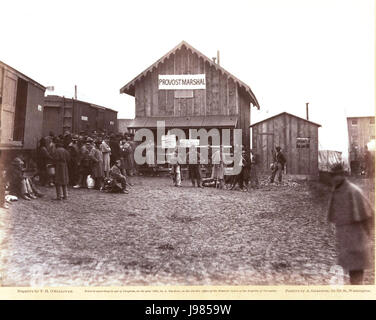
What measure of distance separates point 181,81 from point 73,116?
236 inches

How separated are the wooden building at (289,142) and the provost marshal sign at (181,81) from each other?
2030mm

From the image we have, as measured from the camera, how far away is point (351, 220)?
10.9ft

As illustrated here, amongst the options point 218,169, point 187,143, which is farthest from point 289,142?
point 187,143

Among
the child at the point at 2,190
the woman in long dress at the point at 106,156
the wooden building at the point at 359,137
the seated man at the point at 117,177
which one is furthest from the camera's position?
the woman in long dress at the point at 106,156

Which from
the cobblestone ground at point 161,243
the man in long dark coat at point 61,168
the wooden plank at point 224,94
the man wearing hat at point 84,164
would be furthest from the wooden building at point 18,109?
the wooden plank at point 224,94

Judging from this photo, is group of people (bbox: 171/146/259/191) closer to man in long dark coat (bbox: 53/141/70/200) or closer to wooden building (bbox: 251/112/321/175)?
wooden building (bbox: 251/112/321/175)

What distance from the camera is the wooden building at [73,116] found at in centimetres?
1226

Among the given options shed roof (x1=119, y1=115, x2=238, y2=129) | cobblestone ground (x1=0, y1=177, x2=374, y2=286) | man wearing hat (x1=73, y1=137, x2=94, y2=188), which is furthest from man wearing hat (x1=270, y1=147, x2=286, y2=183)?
man wearing hat (x1=73, y1=137, x2=94, y2=188)

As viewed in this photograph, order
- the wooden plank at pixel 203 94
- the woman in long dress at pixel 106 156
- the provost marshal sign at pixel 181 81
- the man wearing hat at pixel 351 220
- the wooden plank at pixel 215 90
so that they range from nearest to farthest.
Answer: the man wearing hat at pixel 351 220, the woman in long dress at pixel 106 156, the provost marshal sign at pixel 181 81, the wooden plank at pixel 203 94, the wooden plank at pixel 215 90

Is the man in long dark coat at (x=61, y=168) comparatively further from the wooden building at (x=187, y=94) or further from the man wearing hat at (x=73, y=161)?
the wooden building at (x=187, y=94)

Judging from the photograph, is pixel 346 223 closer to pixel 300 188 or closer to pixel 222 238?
pixel 222 238

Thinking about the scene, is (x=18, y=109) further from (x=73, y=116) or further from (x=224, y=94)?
(x=73, y=116)
